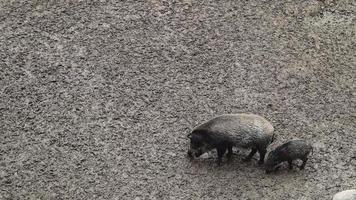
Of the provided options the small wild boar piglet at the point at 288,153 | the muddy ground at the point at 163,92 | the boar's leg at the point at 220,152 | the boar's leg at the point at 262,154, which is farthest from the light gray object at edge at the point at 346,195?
the boar's leg at the point at 220,152

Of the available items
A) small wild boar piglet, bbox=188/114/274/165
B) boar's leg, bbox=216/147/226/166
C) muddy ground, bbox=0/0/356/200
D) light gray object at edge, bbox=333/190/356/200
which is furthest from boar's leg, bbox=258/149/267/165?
light gray object at edge, bbox=333/190/356/200

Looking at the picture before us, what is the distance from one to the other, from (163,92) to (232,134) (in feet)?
3.56

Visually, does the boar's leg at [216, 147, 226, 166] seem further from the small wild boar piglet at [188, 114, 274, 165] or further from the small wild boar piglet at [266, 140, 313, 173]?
the small wild boar piglet at [266, 140, 313, 173]

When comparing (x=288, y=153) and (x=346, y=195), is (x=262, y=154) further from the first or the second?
(x=346, y=195)

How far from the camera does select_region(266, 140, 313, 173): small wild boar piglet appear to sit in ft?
18.7

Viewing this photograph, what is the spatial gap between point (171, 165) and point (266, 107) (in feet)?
3.82

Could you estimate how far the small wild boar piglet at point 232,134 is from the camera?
5750 millimetres

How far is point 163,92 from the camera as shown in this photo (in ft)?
21.6

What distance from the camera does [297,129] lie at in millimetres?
6215

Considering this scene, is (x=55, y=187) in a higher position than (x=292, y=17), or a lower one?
lower

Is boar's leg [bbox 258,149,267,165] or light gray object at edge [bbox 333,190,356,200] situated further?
boar's leg [bbox 258,149,267,165]

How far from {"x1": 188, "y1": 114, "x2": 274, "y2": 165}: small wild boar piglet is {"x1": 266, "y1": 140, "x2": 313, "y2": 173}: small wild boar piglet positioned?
0.11 metres

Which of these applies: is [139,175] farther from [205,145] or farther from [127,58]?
[127,58]

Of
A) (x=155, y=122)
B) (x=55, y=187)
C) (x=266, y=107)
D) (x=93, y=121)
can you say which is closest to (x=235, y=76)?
(x=266, y=107)
